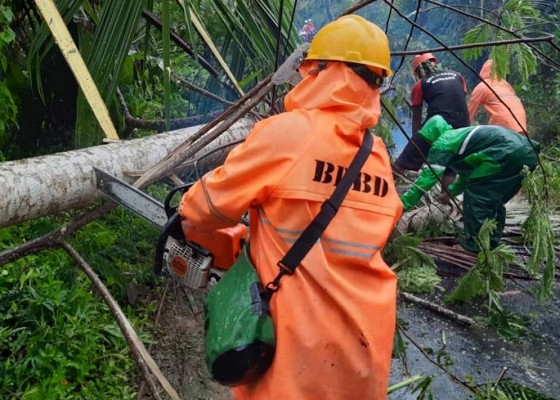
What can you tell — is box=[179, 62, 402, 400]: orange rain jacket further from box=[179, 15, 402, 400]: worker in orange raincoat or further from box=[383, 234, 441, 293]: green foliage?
box=[383, 234, 441, 293]: green foliage

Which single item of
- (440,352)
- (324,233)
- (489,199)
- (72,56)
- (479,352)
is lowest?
(479,352)

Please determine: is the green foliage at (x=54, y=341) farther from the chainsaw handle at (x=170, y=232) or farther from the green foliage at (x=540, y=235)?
the green foliage at (x=540, y=235)

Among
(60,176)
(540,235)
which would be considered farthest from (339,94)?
(540,235)

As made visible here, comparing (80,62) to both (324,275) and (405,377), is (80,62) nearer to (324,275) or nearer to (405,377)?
(324,275)

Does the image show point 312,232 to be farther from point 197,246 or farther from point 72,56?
point 72,56

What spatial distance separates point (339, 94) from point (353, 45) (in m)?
0.17

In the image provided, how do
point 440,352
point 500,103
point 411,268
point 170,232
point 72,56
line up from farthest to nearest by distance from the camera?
point 500,103, point 411,268, point 440,352, point 72,56, point 170,232

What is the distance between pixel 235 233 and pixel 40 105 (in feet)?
7.75

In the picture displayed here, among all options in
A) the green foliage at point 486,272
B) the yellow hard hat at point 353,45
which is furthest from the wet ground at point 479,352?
the yellow hard hat at point 353,45

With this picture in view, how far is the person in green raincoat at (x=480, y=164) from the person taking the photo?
13.6 ft

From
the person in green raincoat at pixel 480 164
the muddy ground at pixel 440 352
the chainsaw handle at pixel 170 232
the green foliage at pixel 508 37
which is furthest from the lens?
the person in green raincoat at pixel 480 164

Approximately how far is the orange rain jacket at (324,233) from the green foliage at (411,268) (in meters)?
2.20

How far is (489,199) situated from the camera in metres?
4.31


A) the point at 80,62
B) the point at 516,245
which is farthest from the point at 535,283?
the point at 80,62
